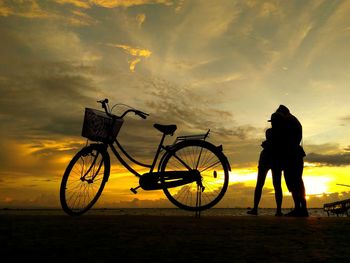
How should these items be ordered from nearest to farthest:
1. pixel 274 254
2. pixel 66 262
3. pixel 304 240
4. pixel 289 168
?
pixel 66 262
pixel 274 254
pixel 304 240
pixel 289 168

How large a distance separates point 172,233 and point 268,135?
5.88 metres

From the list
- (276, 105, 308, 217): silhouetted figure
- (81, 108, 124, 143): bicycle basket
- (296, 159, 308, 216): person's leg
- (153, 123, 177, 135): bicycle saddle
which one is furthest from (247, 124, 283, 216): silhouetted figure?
(81, 108, 124, 143): bicycle basket

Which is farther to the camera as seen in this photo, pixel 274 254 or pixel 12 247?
pixel 12 247

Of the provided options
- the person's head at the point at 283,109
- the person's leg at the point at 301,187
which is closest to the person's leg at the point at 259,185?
the person's leg at the point at 301,187

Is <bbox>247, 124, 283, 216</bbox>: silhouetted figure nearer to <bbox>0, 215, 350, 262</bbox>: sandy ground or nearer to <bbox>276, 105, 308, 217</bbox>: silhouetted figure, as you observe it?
<bbox>276, 105, 308, 217</bbox>: silhouetted figure

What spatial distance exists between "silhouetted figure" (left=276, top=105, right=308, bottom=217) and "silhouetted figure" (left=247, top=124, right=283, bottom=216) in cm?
20

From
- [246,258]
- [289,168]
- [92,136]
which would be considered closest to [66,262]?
[246,258]

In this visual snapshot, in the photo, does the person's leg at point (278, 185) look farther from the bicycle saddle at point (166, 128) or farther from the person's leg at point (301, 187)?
the bicycle saddle at point (166, 128)

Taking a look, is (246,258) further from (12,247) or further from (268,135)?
(268,135)

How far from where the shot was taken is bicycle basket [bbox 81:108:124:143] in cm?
696

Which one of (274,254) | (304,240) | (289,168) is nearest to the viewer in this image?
(274,254)

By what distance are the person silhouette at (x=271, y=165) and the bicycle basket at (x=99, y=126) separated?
3.42m

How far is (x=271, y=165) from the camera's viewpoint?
8883 mm

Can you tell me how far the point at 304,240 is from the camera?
3.33 meters
